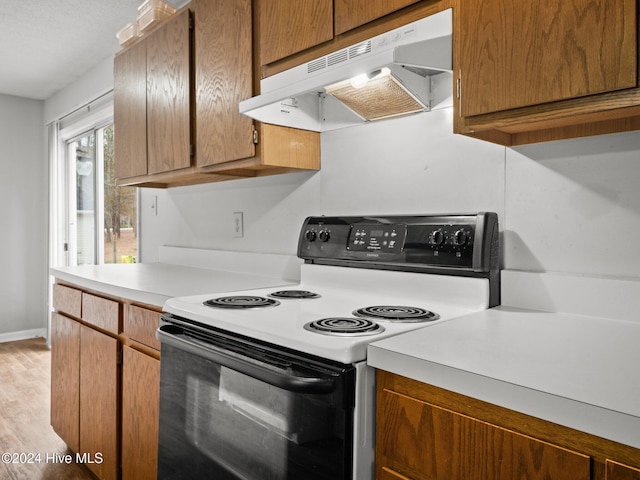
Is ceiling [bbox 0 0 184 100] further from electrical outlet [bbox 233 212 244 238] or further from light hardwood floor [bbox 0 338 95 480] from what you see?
light hardwood floor [bbox 0 338 95 480]

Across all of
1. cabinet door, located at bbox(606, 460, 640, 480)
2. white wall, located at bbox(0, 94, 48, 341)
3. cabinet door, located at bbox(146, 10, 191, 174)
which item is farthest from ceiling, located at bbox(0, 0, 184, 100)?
cabinet door, located at bbox(606, 460, 640, 480)

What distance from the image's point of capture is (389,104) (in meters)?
1.56

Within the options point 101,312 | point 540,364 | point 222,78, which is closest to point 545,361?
point 540,364

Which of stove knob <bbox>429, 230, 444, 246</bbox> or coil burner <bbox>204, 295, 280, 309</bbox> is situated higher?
stove knob <bbox>429, 230, 444, 246</bbox>

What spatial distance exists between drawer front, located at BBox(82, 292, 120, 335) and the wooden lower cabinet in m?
1.34

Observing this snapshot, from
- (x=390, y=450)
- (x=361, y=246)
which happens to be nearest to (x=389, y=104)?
(x=361, y=246)

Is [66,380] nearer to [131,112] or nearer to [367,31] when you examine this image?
[131,112]

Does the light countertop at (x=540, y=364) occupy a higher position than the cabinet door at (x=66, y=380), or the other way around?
the light countertop at (x=540, y=364)

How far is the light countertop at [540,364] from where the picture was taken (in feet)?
2.07

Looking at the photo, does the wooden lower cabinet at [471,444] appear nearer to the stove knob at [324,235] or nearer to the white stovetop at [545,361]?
the white stovetop at [545,361]

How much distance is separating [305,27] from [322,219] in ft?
2.15

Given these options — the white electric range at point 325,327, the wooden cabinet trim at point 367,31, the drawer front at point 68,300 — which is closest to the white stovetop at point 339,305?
the white electric range at point 325,327

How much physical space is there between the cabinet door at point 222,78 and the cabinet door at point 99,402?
894mm

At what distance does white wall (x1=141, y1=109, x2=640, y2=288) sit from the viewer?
3.82 feet
